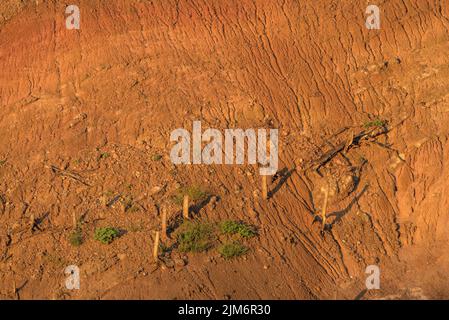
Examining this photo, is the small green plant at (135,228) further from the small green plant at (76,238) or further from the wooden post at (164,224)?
the small green plant at (76,238)

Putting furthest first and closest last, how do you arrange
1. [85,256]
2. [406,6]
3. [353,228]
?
1. [406,6]
2. [353,228]
3. [85,256]

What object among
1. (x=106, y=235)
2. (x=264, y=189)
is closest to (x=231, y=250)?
(x=264, y=189)

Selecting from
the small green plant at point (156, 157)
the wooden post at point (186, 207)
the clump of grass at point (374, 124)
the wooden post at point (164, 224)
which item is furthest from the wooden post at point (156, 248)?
the clump of grass at point (374, 124)

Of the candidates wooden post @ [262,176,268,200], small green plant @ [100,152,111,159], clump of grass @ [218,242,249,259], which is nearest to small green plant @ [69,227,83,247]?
small green plant @ [100,152,111,159]

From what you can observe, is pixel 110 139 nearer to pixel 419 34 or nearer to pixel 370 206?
pixel 370 206

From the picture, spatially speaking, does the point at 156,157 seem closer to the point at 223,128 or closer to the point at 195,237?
the point at 223,128

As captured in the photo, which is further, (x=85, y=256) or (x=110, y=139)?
(x=110, y=139)

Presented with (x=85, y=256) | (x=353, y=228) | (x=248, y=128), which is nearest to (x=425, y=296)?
(x=353, y=228)
